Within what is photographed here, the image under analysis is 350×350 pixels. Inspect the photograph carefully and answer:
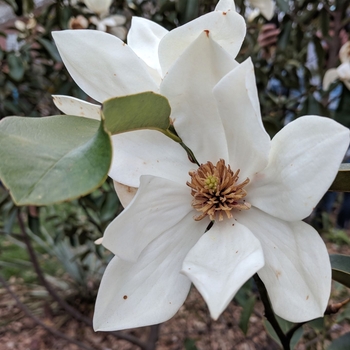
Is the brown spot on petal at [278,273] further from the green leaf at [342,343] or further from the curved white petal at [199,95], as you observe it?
the green leaf at [342,343]

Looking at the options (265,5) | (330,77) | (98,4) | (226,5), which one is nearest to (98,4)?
(98,4)

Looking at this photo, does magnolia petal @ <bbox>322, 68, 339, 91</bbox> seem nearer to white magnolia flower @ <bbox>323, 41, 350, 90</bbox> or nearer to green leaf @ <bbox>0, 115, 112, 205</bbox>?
white magnolia flower @ <bbox>323, 41, 350, 90</bbox>

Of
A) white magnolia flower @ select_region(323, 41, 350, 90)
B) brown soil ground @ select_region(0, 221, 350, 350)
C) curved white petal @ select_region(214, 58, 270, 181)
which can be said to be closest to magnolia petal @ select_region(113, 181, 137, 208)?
curved white petal @ select_region(214, 58, 270, 181)

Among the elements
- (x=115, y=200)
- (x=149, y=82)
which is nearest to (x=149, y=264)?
(x=149, y=82)

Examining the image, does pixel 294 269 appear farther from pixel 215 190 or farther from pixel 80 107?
pixel 80 107

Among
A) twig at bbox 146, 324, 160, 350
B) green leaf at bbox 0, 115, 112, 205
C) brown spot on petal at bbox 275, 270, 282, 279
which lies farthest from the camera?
twig at bbox 146, 324, 160, 350
